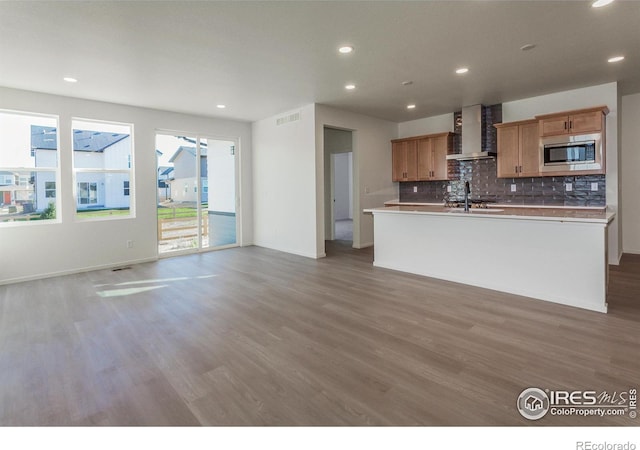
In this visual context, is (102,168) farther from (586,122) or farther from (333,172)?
(586,122)

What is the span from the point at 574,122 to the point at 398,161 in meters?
3.38

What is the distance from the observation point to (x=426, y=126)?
7703mm

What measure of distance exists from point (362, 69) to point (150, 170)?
4.28m

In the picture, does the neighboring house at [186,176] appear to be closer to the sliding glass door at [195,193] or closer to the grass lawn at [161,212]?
the sliding glass door at [195,193]

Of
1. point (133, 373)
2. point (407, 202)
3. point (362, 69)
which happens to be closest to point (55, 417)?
point (133, 373)

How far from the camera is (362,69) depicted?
14.5 feet

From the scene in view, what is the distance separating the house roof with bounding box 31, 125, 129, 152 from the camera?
521cm

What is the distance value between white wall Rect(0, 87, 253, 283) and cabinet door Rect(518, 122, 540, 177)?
6023 millimetres

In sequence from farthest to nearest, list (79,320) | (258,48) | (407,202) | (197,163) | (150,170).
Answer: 1. (407,202)
2. (197,163)
3. (150,170)
4. (258,48)
5. (79,320)

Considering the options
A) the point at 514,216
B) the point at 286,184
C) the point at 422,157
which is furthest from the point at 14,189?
the point at 422,157

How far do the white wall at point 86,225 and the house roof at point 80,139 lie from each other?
148mm

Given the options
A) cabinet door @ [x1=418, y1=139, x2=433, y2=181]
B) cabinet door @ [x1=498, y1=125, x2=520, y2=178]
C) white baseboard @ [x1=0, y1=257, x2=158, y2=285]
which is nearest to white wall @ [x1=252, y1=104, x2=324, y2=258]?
white baseboard @ [x1=0, y1=257, x2=158, y2=285]
